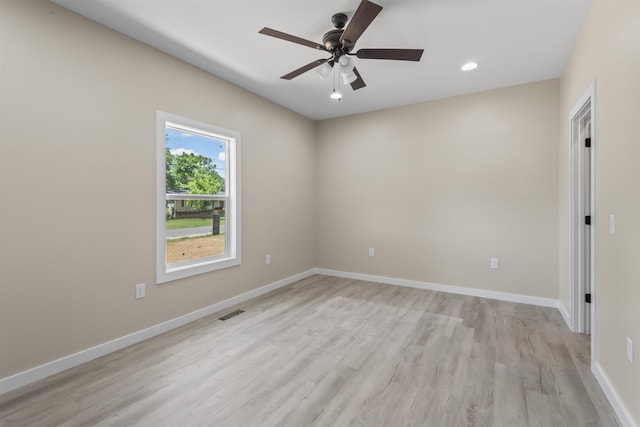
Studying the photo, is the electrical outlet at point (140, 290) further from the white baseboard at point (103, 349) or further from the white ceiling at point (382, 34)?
the white ceiling at point (382, 34)

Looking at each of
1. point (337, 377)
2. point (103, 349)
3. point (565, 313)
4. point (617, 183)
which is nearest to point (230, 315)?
point (103, 349)

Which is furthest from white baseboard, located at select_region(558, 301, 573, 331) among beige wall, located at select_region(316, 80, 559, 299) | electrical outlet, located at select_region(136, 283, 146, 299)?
electrical outlet, located at select_region(136, 283, 146, 299)

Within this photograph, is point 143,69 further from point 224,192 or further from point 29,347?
point 29,347

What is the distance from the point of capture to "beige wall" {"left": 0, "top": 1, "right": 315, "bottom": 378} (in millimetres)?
1982

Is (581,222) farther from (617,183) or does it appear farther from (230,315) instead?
(230,315)

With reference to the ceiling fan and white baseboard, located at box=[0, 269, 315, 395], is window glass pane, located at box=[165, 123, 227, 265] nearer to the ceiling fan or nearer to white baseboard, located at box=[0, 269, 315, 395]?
white baseboard, located at box=[0, 269, 315, 395]

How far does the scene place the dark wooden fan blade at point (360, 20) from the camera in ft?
5.72

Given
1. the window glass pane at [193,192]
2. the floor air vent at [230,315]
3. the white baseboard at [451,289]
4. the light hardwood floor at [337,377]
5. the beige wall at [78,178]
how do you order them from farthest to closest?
the white baseboard at [451,289] < the floor air vent at [230,315] < the window glass pane at [193,192] < the beige wall at [78,178] < the light hardwood floor at [337,377]

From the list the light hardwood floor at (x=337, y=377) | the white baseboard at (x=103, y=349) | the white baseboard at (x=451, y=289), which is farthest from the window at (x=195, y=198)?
the white baseboard at (x=451, y=289)

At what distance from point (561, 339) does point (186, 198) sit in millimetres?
4021

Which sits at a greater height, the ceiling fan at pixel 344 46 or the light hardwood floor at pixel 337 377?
the ceiling fan at pixel 344 46

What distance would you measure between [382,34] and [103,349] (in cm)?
363

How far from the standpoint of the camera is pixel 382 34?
8.34 ft

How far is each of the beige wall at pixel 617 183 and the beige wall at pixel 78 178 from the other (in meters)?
3.48
